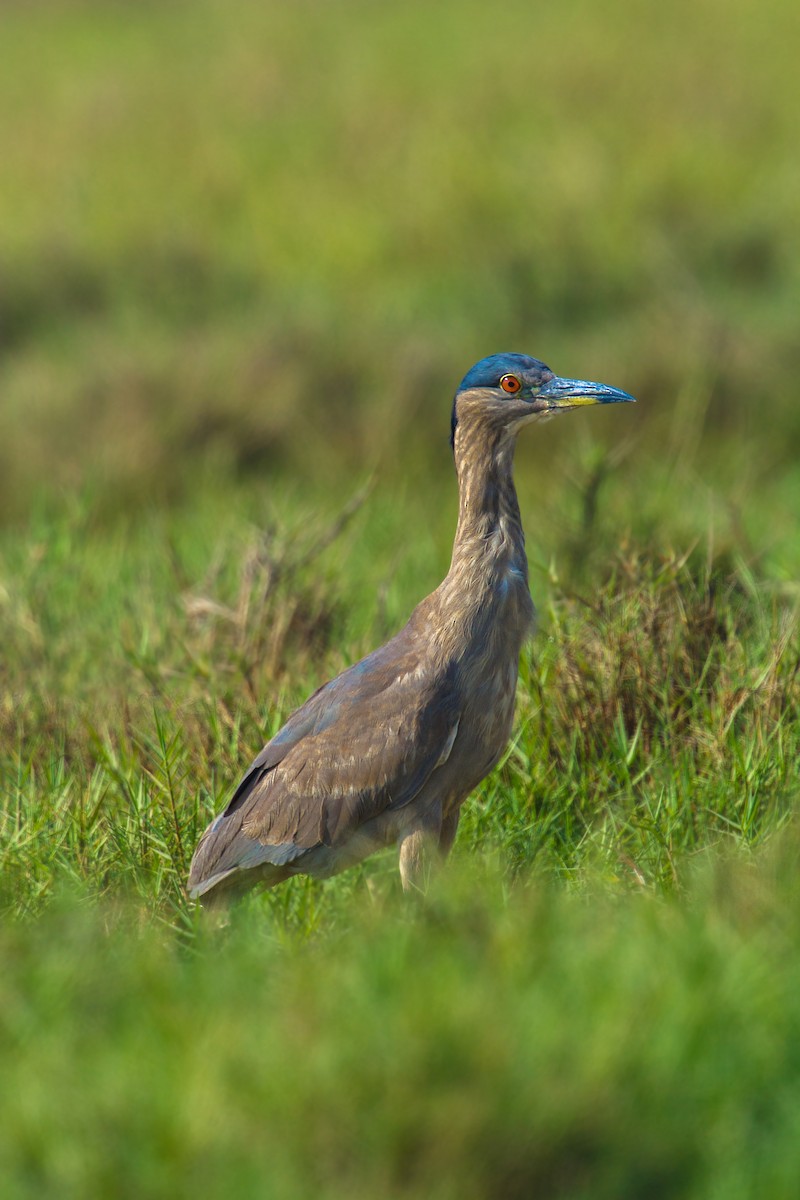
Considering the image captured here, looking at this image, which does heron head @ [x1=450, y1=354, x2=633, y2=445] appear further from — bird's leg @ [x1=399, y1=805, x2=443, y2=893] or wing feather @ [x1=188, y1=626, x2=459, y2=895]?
bird's leg @ [x1=399, y1=805, x2=443, y2=893]

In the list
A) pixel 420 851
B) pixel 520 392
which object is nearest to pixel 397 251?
pixel 520 392

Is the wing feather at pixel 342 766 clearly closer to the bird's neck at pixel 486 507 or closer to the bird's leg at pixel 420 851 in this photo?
the bird's leg at pixel 420 851

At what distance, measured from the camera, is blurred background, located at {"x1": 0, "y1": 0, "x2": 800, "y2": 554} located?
945 centimetres

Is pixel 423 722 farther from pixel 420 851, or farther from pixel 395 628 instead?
pixel 395 628

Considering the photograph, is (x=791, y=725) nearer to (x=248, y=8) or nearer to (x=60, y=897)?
(x=60, y=897)

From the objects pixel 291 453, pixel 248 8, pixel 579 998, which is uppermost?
pixel 248 8

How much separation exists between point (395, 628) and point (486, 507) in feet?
5.58

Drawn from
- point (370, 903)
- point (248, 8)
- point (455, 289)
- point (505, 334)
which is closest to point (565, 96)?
point (455, 289)

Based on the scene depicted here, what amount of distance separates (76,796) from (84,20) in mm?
22119

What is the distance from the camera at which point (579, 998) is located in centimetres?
282

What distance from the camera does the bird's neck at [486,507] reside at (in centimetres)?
415

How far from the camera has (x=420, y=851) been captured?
4.02m

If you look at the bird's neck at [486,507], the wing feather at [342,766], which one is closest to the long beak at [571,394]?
the bird's neck at [486,507]

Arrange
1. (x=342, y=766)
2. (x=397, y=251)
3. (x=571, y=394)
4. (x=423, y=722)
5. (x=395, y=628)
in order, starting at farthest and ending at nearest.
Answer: (x=397, y=251) < (x=395, y=628) < (x=571, y=394) < (x=342, y=766) < (x=423, y=722)
